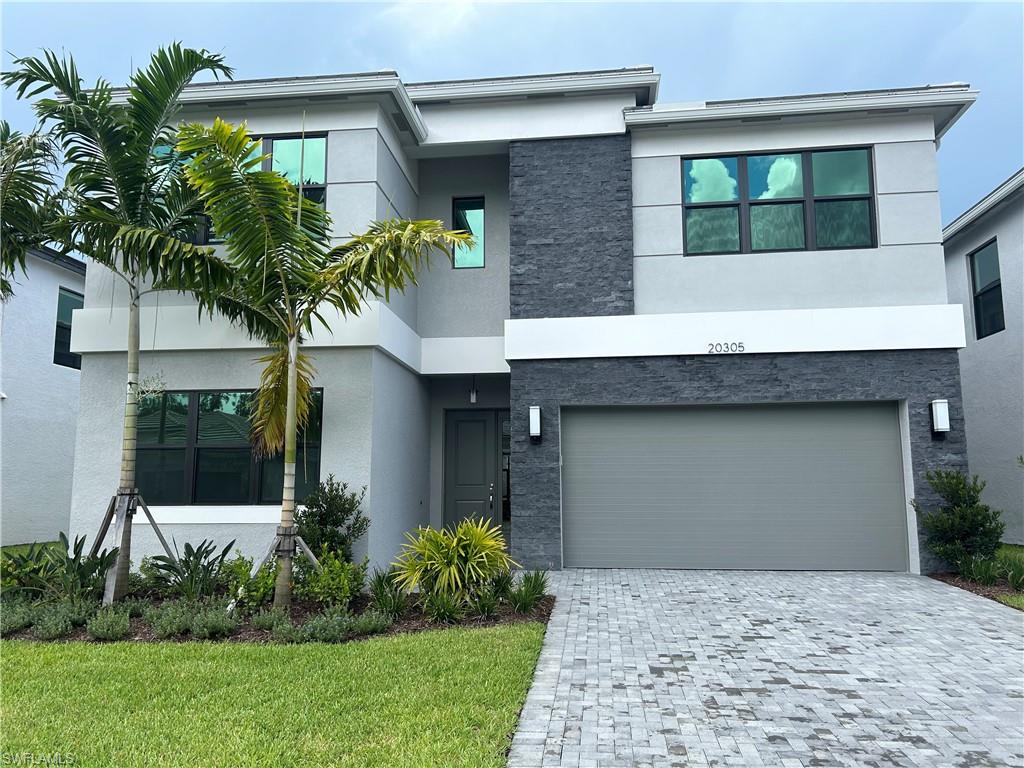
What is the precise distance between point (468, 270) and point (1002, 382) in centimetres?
1044

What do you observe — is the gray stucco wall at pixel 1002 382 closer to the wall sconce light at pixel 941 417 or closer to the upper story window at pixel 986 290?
the upper story window at pixel 986 290

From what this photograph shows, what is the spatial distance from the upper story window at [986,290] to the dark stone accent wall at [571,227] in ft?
27.1

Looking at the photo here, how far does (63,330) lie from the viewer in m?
15.0

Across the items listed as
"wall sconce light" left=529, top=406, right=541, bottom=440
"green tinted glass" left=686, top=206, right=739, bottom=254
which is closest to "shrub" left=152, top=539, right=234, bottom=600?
"wall sconce light" left=529, top=406, right=541, bottom=440

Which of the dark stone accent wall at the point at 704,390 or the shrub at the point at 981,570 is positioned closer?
the shrub at the point at 981,570

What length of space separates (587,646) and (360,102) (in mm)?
7831

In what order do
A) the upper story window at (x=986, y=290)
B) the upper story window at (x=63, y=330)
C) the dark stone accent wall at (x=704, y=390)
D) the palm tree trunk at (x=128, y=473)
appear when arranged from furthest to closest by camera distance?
1. the upper story window at (x=63, y=330)
2. the upper story window at (x=986, y=290)
3. the dark stone accent wall at (x=704, y=390)
4. the palm tree trunk at (x=128, y=473)

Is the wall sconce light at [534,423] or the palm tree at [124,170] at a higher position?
the palm tree at [124,170]

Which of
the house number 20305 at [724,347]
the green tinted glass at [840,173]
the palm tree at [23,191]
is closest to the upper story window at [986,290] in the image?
the green tinted glass at [840,173]

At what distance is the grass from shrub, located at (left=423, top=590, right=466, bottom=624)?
0.49 m

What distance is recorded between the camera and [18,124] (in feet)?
25.9

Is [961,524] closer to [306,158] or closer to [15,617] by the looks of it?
[306,158]
